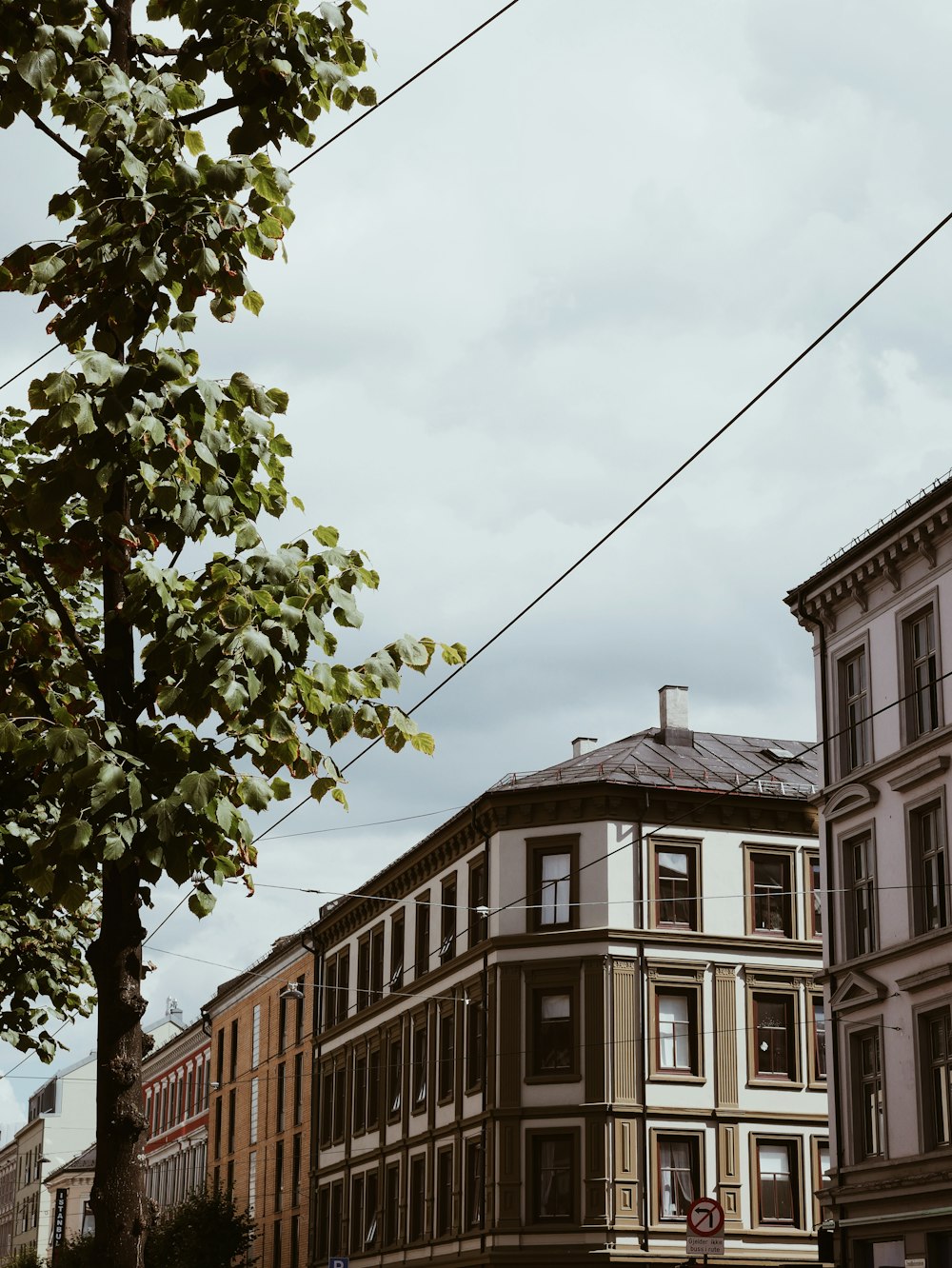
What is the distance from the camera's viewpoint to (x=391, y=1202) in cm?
5191

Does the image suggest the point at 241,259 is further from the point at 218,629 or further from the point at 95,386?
the point at 218,629

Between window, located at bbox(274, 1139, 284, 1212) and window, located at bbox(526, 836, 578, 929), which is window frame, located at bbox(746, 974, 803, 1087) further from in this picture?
window, located at bbox(274, 1139, 284, 1212)

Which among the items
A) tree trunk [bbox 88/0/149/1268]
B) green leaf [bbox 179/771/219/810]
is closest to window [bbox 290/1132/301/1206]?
tree trunk [bbox 88/0/149/1268]

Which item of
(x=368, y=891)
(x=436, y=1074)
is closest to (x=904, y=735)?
(x=436, y=1074)

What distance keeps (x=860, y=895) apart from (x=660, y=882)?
1318cm

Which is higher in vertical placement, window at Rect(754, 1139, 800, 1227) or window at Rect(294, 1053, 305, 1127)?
window at Rect(294, 1053, 305, 1127)

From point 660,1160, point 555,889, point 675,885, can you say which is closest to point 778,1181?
point 660,1160

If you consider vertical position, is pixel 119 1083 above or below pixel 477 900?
below

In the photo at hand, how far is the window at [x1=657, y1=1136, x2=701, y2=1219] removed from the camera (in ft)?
138

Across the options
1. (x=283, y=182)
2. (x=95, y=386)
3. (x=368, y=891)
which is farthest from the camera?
(x=368, y=891)

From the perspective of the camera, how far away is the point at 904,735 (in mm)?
31062

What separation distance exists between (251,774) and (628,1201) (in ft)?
117

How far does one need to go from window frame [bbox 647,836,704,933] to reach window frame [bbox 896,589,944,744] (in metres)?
14.7

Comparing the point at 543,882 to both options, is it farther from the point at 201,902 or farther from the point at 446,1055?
the point at 201,902
